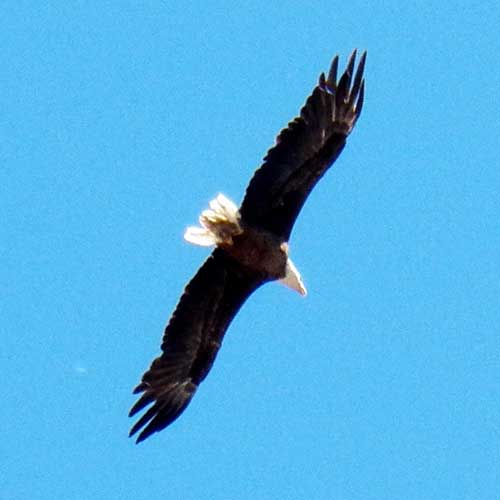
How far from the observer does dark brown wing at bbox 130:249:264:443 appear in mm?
21812

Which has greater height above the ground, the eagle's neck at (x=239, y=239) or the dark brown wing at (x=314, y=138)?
the dark brown wing at (x=314, y=138)

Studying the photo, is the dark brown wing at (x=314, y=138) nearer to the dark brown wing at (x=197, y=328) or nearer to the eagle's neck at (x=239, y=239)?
the eagle's neck at (x=239, y=239)

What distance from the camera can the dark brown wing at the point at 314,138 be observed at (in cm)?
2122

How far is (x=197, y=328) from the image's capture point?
21969mm

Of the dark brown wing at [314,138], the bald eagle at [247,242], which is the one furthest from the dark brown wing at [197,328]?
the dark brown wing at [314,138]

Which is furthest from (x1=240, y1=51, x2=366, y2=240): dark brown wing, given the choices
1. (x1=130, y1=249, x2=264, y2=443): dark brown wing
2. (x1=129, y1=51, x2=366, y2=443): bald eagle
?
(x1=130, y1=249, x2=264, y2=443): dark brown wing

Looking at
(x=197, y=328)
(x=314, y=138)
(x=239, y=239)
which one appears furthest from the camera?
(x=197, y=328)

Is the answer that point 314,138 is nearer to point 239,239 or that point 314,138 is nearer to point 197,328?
point 239,239

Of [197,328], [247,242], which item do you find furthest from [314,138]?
[197,328]

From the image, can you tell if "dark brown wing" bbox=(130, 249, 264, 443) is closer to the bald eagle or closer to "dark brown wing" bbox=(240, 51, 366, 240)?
the bald eagle

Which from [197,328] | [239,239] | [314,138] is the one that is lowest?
[197,328]

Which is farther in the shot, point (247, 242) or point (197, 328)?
point (197, 328)

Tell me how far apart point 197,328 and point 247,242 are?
0.93 meters

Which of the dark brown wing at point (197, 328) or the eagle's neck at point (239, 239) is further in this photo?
the dark brown wing at point (197, 328)
